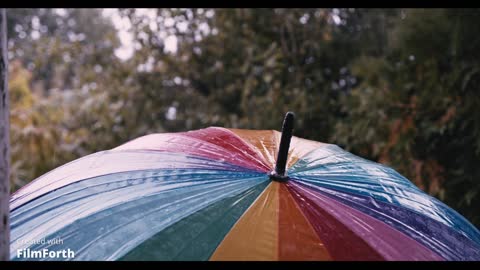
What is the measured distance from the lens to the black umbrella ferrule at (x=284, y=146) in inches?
68.0

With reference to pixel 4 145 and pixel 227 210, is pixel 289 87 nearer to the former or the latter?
pixel 227 210

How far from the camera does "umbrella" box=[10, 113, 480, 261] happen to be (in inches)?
60.5

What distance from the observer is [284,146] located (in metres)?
1.74

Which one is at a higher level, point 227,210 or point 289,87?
point 289,87

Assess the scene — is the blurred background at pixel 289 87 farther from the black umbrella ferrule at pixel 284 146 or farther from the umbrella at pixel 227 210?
the black umbrella ferrule at pixel 284 146

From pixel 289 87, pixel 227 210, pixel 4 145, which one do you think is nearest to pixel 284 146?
pixel 227 210

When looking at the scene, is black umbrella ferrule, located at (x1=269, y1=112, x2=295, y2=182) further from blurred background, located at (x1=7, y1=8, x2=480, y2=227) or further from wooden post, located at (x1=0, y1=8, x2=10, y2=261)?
blurred background, located at (x1=7, y1=8, x2=480, y2=227)

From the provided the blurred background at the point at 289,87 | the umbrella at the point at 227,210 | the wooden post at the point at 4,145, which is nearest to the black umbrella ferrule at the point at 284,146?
the umbrella at the point at 227,210

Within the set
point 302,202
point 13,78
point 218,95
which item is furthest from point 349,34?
point 13,78

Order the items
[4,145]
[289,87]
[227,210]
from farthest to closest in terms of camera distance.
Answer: [289,87] → [227,210] → [4,145]

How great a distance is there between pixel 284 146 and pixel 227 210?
0.93 feet

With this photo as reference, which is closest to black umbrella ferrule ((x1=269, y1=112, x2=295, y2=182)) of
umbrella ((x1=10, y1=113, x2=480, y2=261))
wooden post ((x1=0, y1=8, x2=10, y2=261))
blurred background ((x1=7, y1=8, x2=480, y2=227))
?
umbrella ((x1=10, y1=113, x2=480, y2=261))

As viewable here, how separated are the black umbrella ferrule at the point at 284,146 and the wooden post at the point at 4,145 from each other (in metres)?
0.85

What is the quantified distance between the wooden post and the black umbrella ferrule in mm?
850
